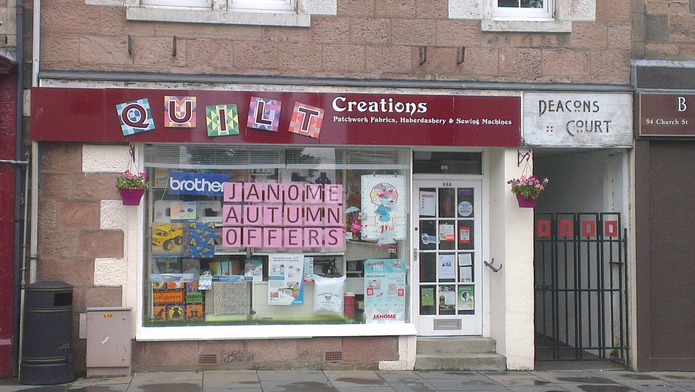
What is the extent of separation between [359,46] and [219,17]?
5.61ft

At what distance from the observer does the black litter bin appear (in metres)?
8.96

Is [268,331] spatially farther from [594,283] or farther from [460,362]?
[594,283]

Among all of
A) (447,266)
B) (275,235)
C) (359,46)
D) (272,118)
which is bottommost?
(447,266)

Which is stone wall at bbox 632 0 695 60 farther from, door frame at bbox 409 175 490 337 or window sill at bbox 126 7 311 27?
window sill at bbox 126 7 311 27

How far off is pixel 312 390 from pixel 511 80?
4507 millimetres

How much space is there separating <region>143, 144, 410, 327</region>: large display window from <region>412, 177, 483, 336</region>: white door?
1.49 ft

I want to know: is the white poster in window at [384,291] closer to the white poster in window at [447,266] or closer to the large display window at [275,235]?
the large display window at [275,235]

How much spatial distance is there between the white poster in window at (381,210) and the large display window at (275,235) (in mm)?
13

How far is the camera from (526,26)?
33.7ft

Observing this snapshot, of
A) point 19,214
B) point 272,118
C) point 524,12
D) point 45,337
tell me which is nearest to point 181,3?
point 272,118

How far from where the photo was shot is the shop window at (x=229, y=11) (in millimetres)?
9657

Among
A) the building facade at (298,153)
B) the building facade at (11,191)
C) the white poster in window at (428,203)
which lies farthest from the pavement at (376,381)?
the white poster in window at (428,203)

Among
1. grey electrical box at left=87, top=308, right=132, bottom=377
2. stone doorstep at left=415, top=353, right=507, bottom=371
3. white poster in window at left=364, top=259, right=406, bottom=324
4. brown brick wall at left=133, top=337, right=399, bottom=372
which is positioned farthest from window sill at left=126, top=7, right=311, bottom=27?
stone doorstep at left=415, top=353, right=507, bottom=371

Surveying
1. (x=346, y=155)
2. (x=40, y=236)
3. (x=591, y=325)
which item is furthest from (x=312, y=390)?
(x=591, y=325)
